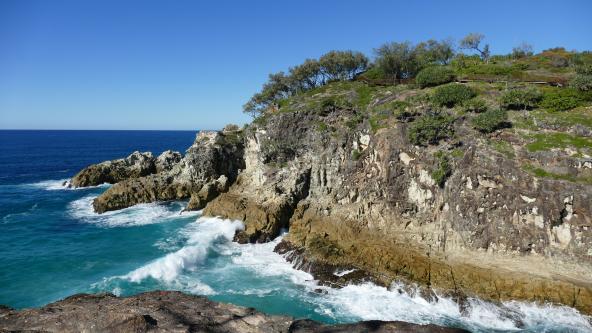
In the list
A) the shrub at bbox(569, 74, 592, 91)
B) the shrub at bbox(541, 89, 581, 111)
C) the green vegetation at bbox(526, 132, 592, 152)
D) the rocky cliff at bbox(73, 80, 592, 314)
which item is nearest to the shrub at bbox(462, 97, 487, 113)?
the rocky cliff at bbox(73, 80, 592, 314)

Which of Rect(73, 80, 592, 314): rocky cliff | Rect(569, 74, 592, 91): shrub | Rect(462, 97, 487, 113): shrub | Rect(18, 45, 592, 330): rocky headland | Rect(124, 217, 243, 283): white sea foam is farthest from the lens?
Rect(569, 74, 592, 91): shrub

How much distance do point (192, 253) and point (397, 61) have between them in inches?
1346

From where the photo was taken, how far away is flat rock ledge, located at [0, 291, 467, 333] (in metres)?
10.6

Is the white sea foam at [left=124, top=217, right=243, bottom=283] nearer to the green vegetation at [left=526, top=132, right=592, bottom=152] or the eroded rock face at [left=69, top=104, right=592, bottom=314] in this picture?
the eroded rock face at [left=69, top=104, right=592, bottom=314]

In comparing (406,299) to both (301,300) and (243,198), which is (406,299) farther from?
(243,198)

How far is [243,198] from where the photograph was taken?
A: 125 ft

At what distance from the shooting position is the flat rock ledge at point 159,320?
34.8 feet

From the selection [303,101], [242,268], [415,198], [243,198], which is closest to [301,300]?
[242,268]

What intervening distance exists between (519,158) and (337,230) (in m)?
14.5

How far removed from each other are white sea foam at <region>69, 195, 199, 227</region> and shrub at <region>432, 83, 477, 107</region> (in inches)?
1096

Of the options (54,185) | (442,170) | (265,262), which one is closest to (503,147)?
(442,170)

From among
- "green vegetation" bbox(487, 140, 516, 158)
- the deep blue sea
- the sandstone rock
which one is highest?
"green vegetation" bbox(487, 140, 516, 158)

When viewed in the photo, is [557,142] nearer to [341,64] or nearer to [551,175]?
[551,175]

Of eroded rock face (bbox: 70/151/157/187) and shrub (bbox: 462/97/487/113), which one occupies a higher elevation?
shrub (bbox: 462/97/487/113)
